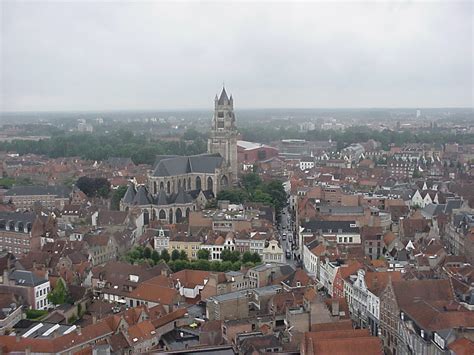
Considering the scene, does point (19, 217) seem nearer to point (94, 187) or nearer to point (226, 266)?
point (226, 266)

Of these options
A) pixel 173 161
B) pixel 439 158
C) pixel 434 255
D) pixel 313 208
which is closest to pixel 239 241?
pixel 313 208

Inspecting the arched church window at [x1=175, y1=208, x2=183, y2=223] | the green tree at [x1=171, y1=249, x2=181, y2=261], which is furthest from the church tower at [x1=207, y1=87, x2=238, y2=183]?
the green tree at [x1=171, y1=249, x2=181, y2=261]

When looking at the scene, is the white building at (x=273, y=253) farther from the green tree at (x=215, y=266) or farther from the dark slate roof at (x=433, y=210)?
the dark slate roof at (x=433, y=210)

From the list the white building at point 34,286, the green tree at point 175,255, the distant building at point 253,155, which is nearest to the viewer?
the white building at point 34,286

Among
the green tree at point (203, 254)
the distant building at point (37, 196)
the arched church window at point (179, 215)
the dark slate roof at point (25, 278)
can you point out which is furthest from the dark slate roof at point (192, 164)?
the dark slate roof at point (25, 278)

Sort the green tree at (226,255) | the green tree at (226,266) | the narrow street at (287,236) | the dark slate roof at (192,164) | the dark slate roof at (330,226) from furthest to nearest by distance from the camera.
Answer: the dark slate roof at (192,164)
the narrow street at (287,236)
the dark slate roof at (330,226)
the green tree at (226,255)
the green tree at (226,266)

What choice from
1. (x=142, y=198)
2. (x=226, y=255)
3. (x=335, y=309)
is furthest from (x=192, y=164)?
(x=335, y=309)

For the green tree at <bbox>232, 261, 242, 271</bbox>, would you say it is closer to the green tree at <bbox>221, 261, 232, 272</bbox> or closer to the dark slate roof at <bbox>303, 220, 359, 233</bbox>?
the green tree at <bbox>221, 261, 232, 272</bbox>
